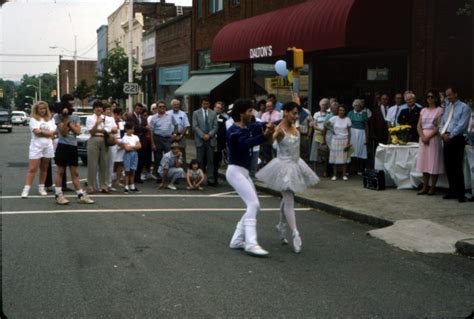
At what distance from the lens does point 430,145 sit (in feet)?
40.9

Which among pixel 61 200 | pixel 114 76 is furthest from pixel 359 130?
pixel 114 76

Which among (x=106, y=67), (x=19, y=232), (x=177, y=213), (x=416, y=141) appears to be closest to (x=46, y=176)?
(x=177, y=213)

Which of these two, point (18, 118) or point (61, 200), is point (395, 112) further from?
point (18, 118)

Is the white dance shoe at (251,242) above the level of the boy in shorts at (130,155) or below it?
below

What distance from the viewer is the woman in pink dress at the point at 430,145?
12.3 metres

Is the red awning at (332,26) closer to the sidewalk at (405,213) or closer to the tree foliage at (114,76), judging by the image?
the sidewalk at (405,213)

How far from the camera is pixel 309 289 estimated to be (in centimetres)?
637

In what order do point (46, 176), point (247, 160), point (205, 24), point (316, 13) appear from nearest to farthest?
1. point (247, 160)
2. point (46, 176)
3. point (316, 13)
4. point (205, 24)

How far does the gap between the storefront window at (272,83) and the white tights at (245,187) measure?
44.2 ft

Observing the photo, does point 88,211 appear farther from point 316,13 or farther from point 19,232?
point 316,13

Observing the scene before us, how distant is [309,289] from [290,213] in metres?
2.10

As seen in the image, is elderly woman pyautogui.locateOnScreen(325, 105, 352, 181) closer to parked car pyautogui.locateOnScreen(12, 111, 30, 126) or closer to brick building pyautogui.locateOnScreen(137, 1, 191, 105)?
brick building pyautogui.locateOnScreen(137, 1, 191, 105)

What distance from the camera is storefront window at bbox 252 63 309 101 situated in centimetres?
2147

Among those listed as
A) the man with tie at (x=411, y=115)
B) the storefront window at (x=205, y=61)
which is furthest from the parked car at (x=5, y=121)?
the man with tie at (x=411, y=115)
